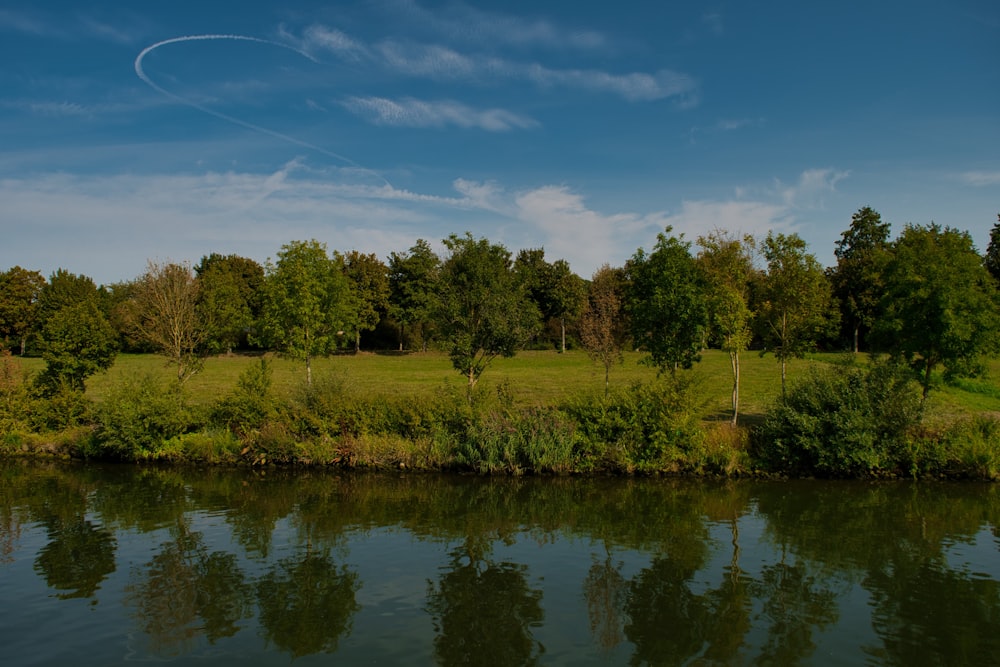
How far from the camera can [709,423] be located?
2442 centimetres

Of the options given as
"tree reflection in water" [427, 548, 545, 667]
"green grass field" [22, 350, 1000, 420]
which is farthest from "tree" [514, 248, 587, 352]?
"tree reflection in water" [427, 548, 545, 667]

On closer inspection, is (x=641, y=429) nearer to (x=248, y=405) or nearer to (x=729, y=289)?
(x=729, y=289)

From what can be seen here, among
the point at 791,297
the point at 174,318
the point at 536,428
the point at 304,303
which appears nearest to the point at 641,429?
the point at 536,428

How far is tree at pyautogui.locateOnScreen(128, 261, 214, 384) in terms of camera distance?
28.8 meters

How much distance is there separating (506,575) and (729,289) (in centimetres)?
1494

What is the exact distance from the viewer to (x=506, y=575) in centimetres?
1300

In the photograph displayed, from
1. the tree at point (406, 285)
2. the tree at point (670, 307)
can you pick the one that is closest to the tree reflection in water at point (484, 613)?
the tree at point (670, 307)

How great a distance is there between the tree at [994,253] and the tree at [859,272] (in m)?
A: 9.22

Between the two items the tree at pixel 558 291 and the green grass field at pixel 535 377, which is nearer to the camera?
the green grass field at pixel 535 377

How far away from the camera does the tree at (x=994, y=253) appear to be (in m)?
58.1

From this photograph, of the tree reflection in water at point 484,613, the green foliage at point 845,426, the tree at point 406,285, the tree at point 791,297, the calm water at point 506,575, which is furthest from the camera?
the tree at point 406,285

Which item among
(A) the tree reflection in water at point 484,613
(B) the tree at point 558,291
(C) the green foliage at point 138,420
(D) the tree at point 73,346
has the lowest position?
(A) the tree reflection in water at point 484,613

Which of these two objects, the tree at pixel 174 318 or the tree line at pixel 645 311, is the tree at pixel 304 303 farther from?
the tree at pixel 174 318

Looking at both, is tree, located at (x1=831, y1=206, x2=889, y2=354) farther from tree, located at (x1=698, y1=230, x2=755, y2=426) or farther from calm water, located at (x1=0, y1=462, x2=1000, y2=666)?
calm water, located at (x1=0, y1=462, x2=1000, y2=666)
